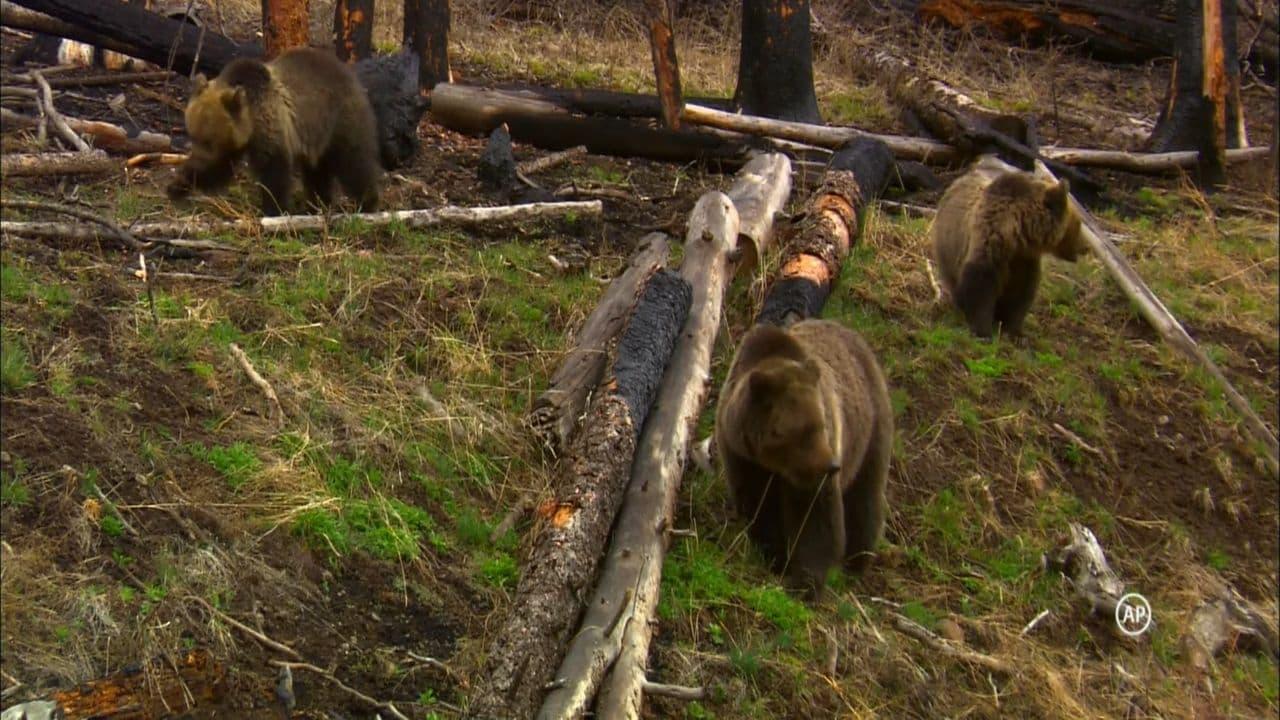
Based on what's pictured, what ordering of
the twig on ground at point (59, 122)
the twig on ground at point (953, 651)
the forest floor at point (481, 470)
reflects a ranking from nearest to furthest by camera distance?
the forest floor at point (481, 470) → the twig on ground at point (953, 651) → the twig on ground at point (59, 122)

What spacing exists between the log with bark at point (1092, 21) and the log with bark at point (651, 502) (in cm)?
927

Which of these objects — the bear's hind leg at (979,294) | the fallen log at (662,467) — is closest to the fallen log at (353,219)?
the fallen log at (662,467)

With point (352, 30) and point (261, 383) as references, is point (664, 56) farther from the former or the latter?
point (261, 383)

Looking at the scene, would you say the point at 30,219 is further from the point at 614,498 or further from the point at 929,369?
the point at 929,369

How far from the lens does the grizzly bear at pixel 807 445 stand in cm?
605

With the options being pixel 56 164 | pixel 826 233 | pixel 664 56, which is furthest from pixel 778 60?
pixel 56 164

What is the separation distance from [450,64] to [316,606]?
8.79 meters

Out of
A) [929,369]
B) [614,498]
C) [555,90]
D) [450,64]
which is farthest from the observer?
[450,64]

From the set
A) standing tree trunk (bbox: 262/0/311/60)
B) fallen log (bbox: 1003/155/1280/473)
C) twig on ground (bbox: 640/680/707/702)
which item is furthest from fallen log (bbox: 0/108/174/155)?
fallen log (bbox: 1003/155/1280/473)

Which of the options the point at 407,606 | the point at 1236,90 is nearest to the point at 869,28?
the point at 1236,90

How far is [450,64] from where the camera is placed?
1333cm

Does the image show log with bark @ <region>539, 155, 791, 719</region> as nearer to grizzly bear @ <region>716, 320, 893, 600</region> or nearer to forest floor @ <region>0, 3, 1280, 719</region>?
forest floor @ <region>0, 3, 1280, 719</region>

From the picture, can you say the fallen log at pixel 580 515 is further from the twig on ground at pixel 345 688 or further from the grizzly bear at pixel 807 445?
the grizzly bear at pixel 807 445

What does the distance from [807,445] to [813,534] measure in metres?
0.68
